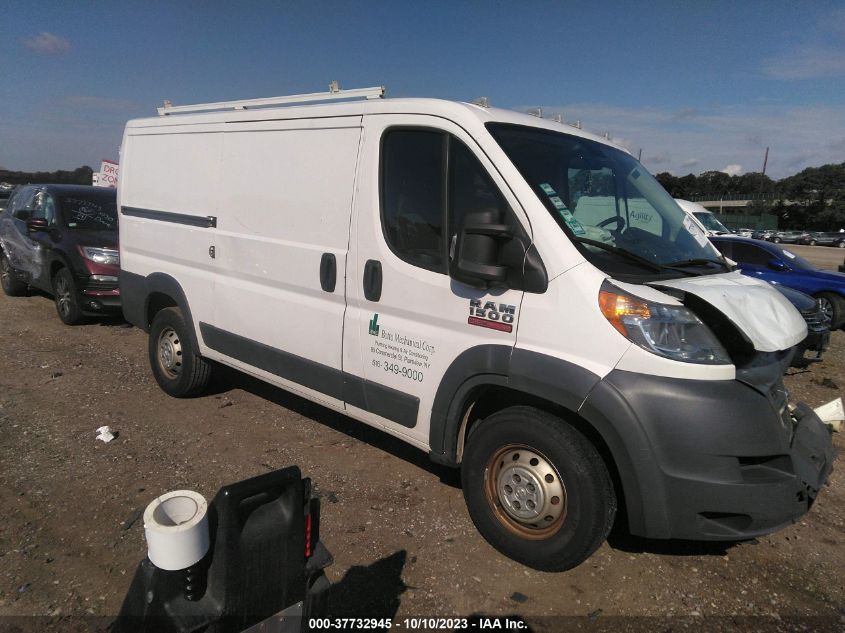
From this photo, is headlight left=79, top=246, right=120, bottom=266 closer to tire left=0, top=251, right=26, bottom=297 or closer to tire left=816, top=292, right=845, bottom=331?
tire left=0, top=251, right=26, bottom=297

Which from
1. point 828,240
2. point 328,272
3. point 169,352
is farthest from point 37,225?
point 828,240

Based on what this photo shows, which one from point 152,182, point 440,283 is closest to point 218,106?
point 152,182

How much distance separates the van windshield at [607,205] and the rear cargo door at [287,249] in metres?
1.11

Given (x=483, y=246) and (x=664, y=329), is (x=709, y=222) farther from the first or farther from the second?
(x=483, y=246)

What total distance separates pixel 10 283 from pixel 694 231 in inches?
417

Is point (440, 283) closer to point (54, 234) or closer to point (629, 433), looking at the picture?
point (629, 433)

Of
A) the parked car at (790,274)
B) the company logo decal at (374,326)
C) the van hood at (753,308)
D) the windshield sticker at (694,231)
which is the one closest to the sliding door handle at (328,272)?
the company logo decal at (374,326)

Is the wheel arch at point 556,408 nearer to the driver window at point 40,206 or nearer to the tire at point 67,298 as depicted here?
the tire at point 67,298

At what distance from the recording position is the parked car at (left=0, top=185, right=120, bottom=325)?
7.73 meters

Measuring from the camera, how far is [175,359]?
525 cm

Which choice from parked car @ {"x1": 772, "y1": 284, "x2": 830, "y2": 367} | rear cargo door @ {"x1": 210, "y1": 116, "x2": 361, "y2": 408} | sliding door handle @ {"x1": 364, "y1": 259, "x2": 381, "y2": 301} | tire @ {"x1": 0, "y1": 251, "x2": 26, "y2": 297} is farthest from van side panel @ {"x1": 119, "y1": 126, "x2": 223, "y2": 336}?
parked car @ {"x1": 772, "y1": 284, "x2": 830, "y2": 367}

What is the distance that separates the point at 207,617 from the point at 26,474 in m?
2.97

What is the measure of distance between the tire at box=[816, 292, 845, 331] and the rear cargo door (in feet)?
33.5

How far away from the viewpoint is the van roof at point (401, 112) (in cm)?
319
